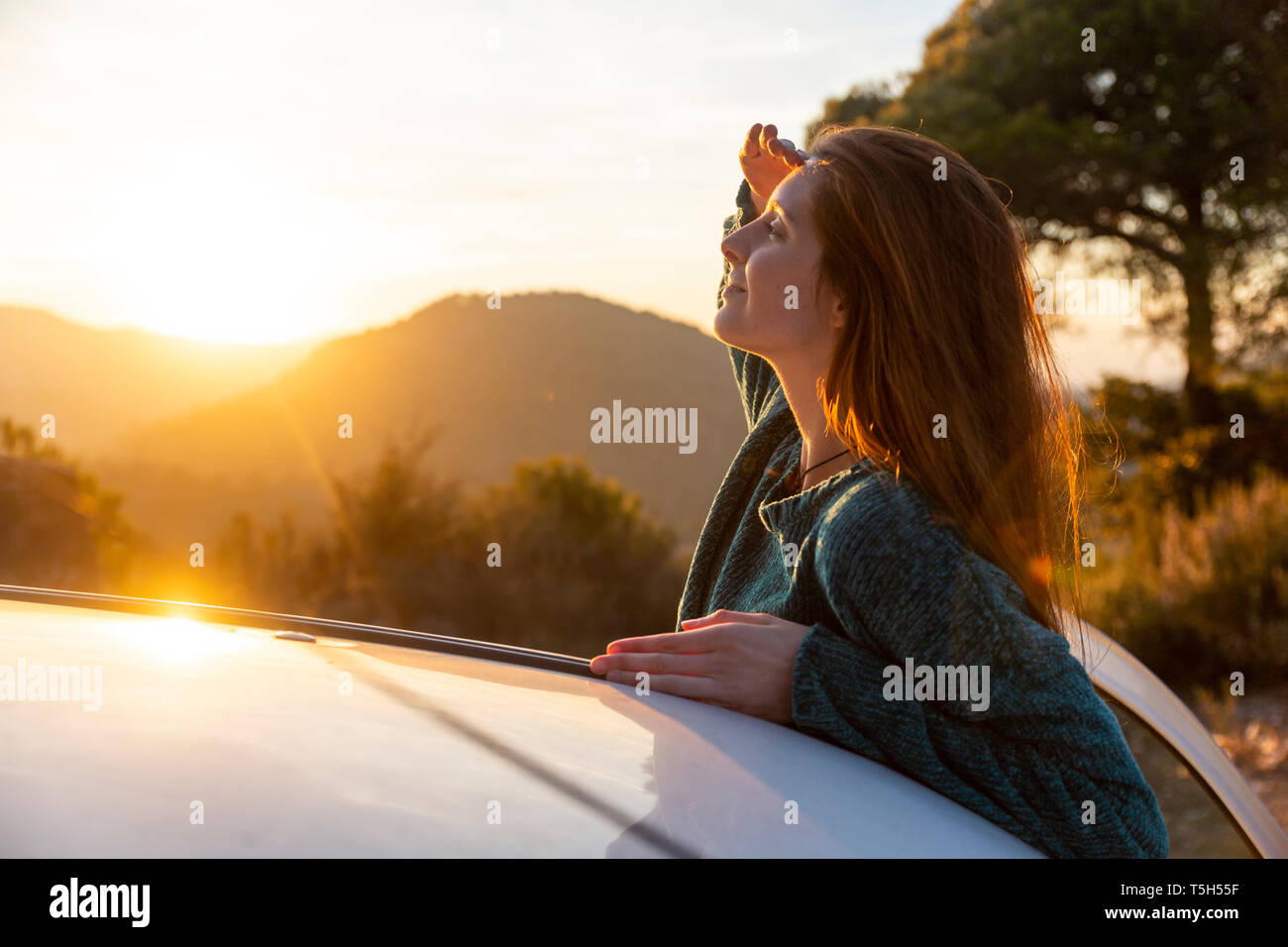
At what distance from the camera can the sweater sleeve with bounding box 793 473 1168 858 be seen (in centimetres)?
128

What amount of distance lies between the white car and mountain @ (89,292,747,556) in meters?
7.56

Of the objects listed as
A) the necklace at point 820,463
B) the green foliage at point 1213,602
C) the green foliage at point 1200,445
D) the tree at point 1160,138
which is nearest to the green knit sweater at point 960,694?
the necklace at point 820,463

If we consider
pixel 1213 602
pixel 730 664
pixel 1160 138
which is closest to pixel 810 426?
pixel 730 664

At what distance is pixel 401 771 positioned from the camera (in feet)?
3.22

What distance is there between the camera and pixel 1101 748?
1.32 m

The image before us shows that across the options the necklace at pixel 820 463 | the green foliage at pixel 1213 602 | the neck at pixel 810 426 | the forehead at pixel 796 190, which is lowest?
the green foliage at pixel 1213 602

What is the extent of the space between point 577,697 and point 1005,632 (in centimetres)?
56

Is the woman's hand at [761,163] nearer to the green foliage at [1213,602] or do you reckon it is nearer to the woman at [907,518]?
the woman at [907,518]

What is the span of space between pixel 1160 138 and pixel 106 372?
61.0ft

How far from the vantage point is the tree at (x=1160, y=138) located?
10258 mm

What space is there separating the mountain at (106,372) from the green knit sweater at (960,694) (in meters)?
6.72

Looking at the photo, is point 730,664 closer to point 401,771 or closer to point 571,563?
point 401,771

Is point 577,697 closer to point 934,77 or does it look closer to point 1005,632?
point 1005,632
